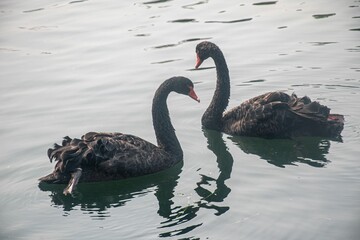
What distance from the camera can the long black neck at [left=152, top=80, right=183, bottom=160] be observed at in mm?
9062

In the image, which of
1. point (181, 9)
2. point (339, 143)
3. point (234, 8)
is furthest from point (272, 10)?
point (339, 143)

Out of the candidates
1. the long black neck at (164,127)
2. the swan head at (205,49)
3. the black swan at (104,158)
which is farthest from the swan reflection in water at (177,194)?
the swan head at (205,49)

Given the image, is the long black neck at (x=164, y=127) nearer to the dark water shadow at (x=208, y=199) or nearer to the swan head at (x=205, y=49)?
the dark water shadow at (x=208, y=199)

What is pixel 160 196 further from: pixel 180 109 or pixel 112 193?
pixel 180 109

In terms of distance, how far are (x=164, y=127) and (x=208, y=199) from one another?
153cm

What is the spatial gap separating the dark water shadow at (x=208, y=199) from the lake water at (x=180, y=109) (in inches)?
0.8

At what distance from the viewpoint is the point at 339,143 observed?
365 inches

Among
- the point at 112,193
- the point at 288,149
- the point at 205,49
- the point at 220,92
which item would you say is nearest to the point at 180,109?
the point at 220,92

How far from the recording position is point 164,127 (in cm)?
919

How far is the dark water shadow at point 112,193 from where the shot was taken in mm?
7892

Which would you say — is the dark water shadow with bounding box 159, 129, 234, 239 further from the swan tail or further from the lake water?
the swan tail

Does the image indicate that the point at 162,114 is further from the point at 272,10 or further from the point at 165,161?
the point at 272,10

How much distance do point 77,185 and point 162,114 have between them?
138 centimetres

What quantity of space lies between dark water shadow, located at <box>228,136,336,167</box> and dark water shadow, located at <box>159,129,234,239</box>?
334 millimetres
